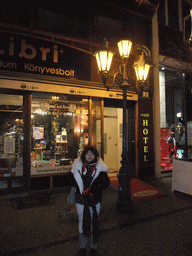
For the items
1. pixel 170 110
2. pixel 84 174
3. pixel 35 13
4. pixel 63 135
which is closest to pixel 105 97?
pixel 63 135

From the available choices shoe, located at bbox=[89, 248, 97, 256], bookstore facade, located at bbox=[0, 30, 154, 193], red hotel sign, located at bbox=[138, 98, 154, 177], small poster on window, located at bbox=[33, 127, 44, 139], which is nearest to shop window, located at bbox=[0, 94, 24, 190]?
bookstore facade, located at bbox=[0, 30, 154, 193]

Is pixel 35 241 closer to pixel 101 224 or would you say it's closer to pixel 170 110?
pixel 101 224

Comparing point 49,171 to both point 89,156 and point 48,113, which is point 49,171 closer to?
point 48,113

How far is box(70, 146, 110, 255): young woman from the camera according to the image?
3.14 m

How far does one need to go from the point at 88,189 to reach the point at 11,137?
4.28 metres

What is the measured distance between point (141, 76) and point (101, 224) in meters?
4.09

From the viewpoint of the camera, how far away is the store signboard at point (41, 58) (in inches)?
229

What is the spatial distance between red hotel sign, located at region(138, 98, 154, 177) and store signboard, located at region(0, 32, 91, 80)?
3.13 m

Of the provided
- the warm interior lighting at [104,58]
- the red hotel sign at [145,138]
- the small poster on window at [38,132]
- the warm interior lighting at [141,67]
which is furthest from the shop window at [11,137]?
the red hotel sign at [145,138]

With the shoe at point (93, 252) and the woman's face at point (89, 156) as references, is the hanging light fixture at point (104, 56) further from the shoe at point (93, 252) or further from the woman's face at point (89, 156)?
the shoe at point (93, 252)

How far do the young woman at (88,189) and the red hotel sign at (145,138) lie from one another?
17.7 feet

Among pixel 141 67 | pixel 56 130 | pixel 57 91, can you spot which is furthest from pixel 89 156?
pixel 56 130

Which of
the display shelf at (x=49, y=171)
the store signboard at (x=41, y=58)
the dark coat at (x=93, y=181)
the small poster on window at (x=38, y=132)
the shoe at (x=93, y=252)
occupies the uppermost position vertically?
the store signboard at (x=41, y=58)

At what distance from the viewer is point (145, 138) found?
837 centimetres
